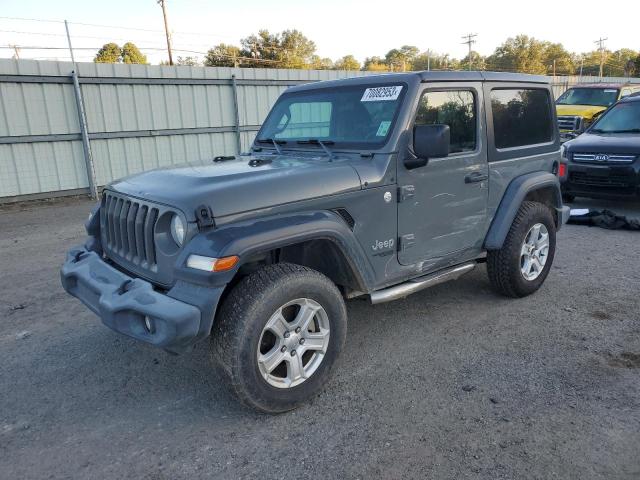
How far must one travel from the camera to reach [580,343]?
3.78 metres

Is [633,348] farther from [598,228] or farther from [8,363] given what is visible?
[8,363]

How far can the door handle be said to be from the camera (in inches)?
154

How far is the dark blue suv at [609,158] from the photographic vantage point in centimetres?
761

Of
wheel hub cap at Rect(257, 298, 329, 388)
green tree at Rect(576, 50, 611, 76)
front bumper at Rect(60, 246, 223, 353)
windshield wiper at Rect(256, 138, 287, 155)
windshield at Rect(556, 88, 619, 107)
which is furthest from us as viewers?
green tree at Rect(576, 50, 611, 76)

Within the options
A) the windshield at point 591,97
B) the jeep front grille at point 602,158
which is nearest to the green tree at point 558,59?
the windshield at point 591,97

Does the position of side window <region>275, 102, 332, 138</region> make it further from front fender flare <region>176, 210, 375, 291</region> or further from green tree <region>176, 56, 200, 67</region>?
green tree <region>176, 56, 200, 67</region>

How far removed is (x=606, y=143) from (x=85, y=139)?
940 centimetres

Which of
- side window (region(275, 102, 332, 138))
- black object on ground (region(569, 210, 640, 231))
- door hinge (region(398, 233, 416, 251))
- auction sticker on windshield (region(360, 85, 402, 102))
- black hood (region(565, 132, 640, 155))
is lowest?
black object on ground (region(569, 210, 640, 231))

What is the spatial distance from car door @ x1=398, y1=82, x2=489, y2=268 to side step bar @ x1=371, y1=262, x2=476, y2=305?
11 centimetres

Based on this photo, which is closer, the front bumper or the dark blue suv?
the front bumper

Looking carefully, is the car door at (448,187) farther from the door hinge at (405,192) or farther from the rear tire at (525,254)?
the rear tire at (525,254)

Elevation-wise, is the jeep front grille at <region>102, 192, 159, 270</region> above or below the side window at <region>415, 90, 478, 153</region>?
below

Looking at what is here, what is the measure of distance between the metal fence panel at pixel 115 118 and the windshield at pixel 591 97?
799 cm

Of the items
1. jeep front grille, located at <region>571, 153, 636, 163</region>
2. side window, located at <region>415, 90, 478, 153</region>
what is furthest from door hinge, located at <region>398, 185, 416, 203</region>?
jeep front grille, located at <region>571, 153, 636, 163</region>
